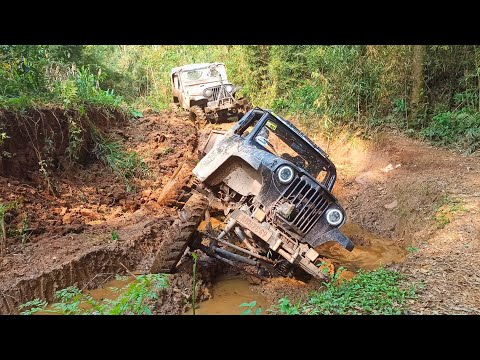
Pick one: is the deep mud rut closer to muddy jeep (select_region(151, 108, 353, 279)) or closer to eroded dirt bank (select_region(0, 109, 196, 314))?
eroded dirt bank (select_region(0, 109, 196, 314))

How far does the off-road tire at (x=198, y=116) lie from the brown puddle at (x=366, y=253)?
20.4 ft

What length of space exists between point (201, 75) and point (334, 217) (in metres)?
9.48

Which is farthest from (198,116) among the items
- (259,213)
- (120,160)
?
(259,213)

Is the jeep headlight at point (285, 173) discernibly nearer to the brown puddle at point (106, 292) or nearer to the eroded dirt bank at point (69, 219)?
the eroded dirt bank at point (69, 219)

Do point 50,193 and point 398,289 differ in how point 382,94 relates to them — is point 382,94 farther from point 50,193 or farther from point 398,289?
point 50,193

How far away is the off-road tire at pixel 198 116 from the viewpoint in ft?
38.7

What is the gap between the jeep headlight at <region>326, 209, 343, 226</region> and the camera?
492cm

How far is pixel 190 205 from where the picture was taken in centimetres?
452

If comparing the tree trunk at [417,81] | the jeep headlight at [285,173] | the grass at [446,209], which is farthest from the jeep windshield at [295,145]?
the tree trunk at [417,81]

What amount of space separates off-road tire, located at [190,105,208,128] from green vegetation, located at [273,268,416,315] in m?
8.46

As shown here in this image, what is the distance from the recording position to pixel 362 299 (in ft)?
11.8

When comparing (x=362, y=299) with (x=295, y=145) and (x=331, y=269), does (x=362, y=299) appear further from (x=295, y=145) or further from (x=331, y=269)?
(x=295, y=145)

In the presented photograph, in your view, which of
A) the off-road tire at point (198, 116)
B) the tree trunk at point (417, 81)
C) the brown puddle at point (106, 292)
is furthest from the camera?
the off-road tire at point (198, 116)

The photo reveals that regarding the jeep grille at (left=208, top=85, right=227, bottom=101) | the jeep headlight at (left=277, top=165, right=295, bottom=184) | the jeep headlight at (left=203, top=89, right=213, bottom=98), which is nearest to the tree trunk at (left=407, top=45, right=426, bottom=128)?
the jeep grille at (left=208, top=85, right=227, bottom=101)
